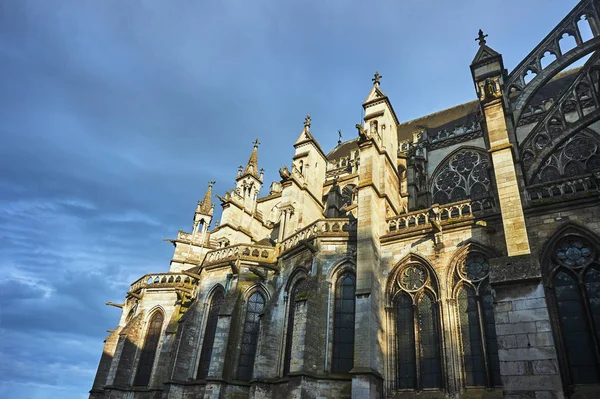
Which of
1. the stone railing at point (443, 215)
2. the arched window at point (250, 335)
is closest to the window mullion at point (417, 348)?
the stone railing at point (443, 215)

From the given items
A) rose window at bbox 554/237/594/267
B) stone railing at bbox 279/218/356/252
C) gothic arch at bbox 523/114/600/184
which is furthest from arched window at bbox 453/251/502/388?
stone railing at bbox 279/218/356/252

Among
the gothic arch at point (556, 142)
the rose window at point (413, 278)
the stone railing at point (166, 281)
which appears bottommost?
the rose window at point (413, 278)

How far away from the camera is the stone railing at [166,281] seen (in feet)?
72.3

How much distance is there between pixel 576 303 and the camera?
11102 millimetres

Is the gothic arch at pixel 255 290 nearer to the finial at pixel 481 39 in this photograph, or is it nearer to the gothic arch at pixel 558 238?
the gothic arch at pixel 558 238

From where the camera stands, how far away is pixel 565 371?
10.3m

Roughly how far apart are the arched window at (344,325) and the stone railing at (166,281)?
995cm

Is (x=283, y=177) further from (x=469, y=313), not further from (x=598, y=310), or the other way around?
(x=598, y=310)

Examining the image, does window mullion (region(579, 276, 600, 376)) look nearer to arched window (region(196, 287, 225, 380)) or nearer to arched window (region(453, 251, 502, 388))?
arched window (region(453, 251, 502, 388))

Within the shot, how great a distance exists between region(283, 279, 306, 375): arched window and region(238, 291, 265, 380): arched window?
1664 mm

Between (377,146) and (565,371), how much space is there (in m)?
9.48

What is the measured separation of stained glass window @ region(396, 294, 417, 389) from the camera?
12641 millimetres

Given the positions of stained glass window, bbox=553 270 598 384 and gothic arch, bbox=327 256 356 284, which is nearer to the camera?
stained glass window, bbox=553 270 598 384

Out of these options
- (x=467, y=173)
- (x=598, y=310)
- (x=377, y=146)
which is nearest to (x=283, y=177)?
(x=377, y=146)
